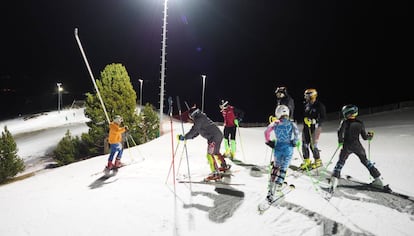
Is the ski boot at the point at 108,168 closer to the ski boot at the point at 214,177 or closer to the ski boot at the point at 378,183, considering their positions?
the ski boot at the point at 214,177

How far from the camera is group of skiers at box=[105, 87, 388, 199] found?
6.00 m

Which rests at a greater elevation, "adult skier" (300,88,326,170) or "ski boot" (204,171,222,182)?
"adult skier" (300,88,326,170)

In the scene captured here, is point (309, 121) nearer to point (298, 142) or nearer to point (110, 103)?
point (298, 142)

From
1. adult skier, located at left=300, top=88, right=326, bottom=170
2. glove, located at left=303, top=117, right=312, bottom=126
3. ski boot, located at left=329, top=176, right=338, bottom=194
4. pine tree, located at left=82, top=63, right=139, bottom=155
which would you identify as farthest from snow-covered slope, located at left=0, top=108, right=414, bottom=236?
pine tree, located at left=82, top=63, right=139, bottom=155

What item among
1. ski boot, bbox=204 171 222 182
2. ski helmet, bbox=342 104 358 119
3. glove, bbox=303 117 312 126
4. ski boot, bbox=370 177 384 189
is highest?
ski helmet, bbox=342 104 358 119

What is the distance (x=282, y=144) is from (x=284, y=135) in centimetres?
20

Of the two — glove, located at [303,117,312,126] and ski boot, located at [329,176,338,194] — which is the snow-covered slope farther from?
glove, located at [303,117,312,126]

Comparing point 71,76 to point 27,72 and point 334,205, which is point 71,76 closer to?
point 27,72

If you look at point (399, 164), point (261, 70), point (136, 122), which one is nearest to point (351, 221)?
point (399, 164)

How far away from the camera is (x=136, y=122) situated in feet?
83.9

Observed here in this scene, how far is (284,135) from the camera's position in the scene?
5.96 m

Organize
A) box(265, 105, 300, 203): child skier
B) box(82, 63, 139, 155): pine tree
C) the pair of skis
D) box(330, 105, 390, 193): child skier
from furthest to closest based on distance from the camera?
1. box(82, 63, 139, 155): pine tree
2. box(330, 105, 390, 193): child skier
3. box(265, 105, 300, 203): child skier
4. the pair of skis

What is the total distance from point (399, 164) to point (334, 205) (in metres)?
4.46

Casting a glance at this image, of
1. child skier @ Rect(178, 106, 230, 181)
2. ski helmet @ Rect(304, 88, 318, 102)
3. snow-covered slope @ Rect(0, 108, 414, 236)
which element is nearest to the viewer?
snow-covered slope @ Rect(0, 108, 414, 236)
